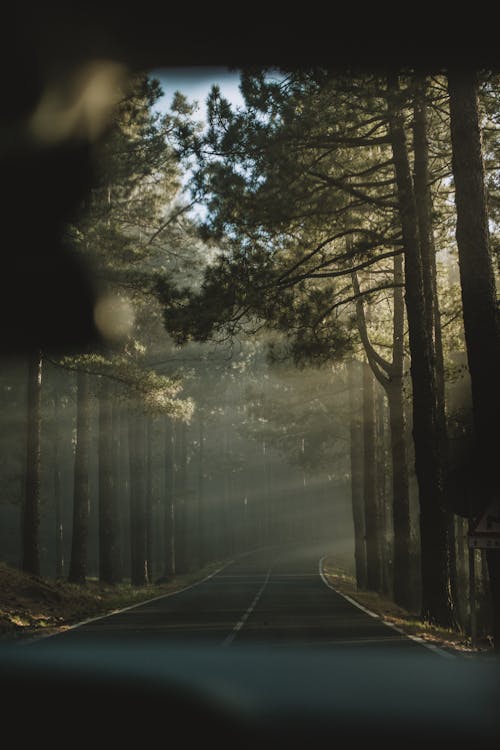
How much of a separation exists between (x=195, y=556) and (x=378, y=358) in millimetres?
59225

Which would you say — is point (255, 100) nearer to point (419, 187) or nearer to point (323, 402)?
point (419, 187)

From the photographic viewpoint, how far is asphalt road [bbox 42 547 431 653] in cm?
1454

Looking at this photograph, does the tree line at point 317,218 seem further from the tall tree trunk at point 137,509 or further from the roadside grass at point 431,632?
the tall tree trunk at point 137,509

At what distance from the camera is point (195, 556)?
270 ft

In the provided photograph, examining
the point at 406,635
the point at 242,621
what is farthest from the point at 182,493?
the point at 406,635

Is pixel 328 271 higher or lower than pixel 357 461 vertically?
higher

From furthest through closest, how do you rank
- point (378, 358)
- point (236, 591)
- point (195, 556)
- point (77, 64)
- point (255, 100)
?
Answer: 1. point (195, 556)
2. point (236, 591)
3. point (378, 358)
4. point (255, 100)
5. point (77, 64)

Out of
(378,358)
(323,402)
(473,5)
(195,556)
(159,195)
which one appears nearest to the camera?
(473,5)

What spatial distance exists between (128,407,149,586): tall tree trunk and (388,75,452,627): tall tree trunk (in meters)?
19.8

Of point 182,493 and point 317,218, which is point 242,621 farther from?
point 182,493

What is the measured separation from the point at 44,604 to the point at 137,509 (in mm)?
19152

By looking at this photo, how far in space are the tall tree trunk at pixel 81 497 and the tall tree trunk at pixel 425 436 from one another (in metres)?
12.5

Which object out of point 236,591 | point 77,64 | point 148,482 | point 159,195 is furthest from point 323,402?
point 77,64

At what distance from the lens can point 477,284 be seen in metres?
14.3
